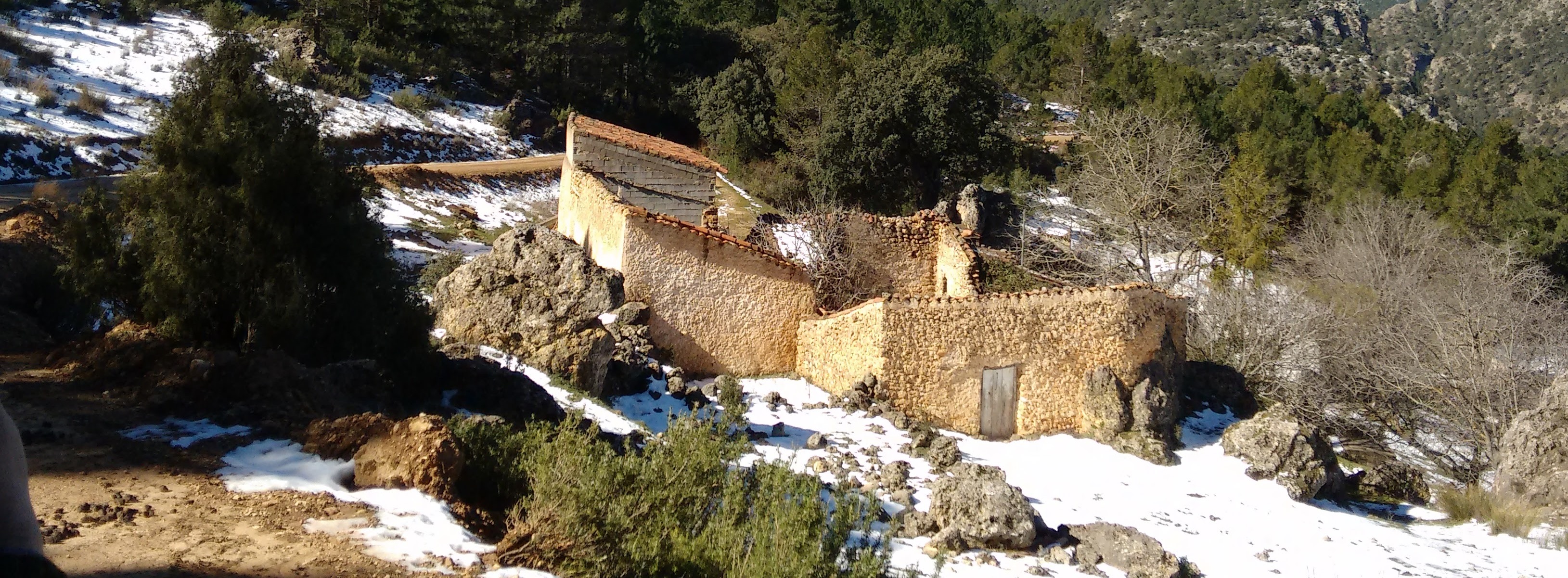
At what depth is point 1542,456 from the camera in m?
13.6

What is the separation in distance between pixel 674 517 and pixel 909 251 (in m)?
12.9

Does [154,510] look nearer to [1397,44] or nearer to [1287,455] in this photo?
[1287,455]

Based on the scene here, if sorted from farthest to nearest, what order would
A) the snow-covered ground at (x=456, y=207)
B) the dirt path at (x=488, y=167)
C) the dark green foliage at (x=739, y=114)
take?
the dark green foliage at (x=739, y=114) → the dirt path at (x=488, y=167) → the snow-covered ground at (x=456, y=207)

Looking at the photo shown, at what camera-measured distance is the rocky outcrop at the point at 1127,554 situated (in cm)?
987

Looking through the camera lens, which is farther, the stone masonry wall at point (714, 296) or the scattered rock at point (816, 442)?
the stone masonry wall at point (714, 296)

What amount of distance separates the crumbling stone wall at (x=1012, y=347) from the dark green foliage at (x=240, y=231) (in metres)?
6.52

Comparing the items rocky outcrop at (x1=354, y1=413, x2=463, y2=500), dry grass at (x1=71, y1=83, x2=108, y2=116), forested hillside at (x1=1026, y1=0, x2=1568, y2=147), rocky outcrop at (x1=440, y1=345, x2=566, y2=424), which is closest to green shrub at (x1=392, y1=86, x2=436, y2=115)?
dry grass at (x1=71, y1=83, x2=108, y2=116)

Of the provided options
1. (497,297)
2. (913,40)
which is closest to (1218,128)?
(913,40)

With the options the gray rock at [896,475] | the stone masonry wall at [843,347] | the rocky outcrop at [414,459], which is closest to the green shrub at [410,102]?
the stone masonry wall at [843,347]

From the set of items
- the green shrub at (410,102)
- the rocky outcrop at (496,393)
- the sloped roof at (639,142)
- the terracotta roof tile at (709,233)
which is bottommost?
the rocky outcrop at (496,393)

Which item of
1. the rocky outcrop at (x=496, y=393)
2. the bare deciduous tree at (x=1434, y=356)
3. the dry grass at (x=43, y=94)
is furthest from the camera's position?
the dry grass at (x=43, y=94)

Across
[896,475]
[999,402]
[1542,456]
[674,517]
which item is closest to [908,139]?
[999,402]

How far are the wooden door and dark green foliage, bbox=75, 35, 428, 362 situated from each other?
301 inches

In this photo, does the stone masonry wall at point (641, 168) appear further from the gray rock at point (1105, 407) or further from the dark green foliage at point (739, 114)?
the dark green foliage at point (739, 114)
